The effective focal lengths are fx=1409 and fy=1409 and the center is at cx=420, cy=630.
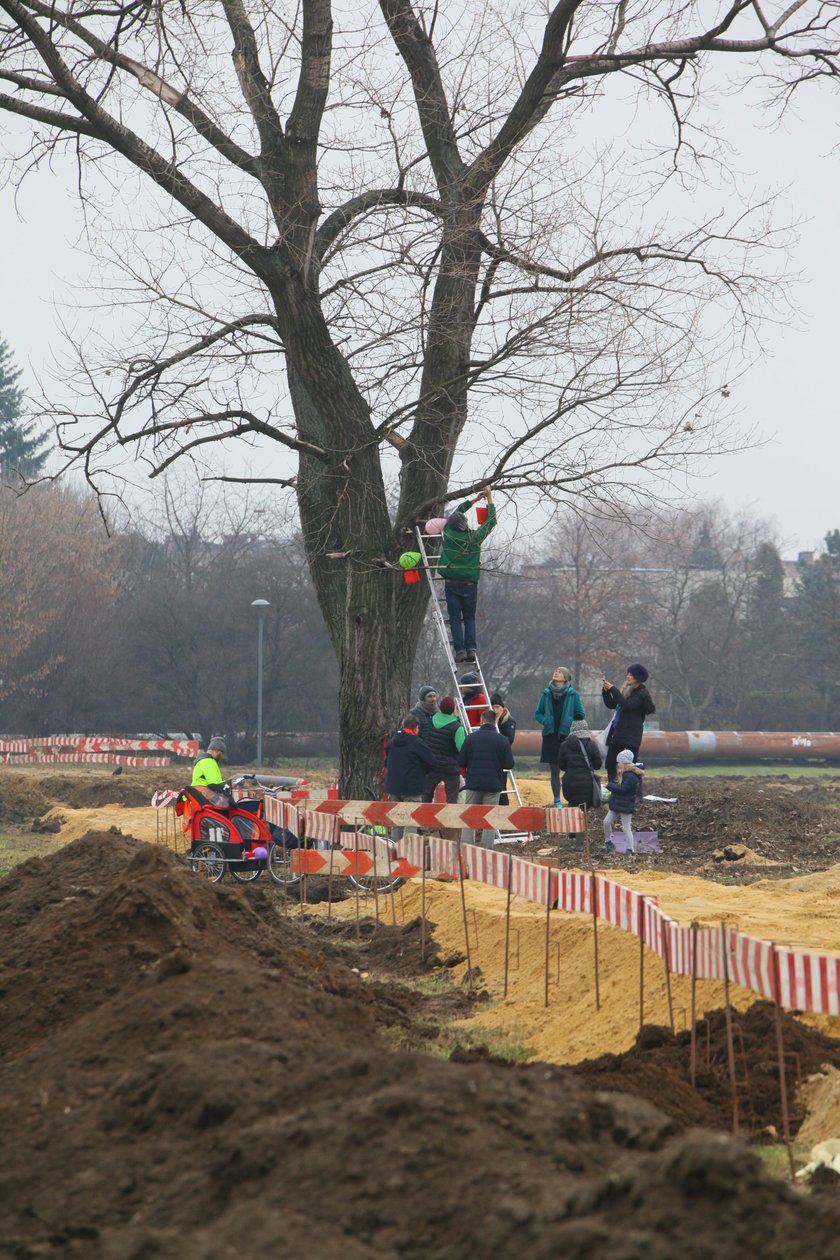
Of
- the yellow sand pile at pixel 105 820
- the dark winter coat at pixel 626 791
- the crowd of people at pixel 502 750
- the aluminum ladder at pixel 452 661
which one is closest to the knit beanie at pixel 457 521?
the aluminum ladder at pixel 452 661

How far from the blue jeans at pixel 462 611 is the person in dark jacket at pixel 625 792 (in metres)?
3.20

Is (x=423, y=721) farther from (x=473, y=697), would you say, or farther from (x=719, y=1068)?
(x=719, y=1068)

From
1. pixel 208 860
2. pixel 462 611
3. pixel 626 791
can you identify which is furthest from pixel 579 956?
pixel 462 611

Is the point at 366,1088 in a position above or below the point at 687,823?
above

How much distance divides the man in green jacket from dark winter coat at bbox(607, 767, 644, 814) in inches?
124

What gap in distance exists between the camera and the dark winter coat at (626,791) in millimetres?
16967

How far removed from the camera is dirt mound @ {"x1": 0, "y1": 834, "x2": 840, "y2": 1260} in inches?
157

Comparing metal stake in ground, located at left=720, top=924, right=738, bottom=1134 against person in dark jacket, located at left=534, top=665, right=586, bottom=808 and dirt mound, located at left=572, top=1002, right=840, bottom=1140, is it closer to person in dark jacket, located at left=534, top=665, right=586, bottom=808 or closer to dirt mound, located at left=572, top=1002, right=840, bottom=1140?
dirt mound, located at left=572, top=1002, right=840, bottom=1140

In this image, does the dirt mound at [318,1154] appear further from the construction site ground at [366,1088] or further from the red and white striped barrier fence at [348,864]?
the red and white striped barrier fence at [348,864]

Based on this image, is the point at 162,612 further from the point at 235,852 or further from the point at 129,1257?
the point at 129,1257

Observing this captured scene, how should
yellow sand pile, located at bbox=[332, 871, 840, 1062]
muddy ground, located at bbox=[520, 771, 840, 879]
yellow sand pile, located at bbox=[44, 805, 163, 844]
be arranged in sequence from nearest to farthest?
yellow sand pile, located at bbox=[332, 871, 840, 1062] → muddy ground, located at bbox=[520, 771, 840, 879] → yellow sand pile, located at bbox=[44, 805, 163, 844]

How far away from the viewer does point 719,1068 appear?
7781 millimetres

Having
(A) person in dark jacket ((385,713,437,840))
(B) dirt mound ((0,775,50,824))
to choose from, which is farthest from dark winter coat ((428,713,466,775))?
(B) dirt mound ((0,775,50,824))

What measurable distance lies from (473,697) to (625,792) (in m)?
2.99
